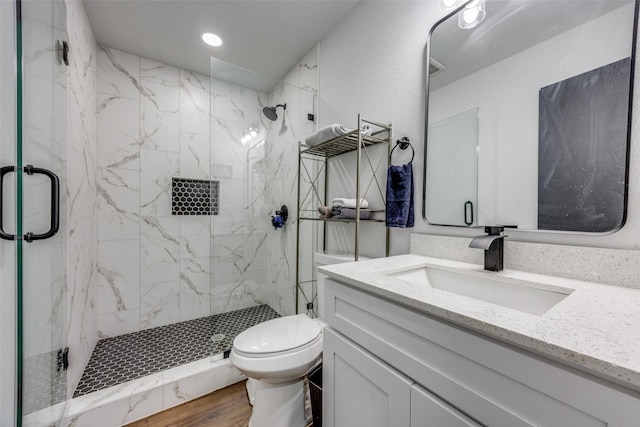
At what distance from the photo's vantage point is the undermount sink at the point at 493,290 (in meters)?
0.74

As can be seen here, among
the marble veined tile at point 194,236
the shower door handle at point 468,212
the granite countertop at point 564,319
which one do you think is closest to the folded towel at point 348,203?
the shower door handle at point 468,212

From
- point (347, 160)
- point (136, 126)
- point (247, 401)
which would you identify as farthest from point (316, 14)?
point (247, 401)

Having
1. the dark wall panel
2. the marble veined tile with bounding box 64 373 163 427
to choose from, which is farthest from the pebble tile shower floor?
the dark wall panel

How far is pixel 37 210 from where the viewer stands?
898 mm

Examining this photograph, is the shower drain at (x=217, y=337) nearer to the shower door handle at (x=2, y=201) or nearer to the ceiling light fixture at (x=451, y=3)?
the shower door handle at (x=2, y=201)

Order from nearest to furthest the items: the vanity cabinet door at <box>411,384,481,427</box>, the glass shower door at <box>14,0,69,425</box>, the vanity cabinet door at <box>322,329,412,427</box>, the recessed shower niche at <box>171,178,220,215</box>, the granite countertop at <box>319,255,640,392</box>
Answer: the granite countertop at <box>319,255,640,392</box> → the vanity cabinet door at <box>411,384,481,427</box> → the vanity cabinet door at <box>322,329,412,427</box> → the glass shower door at <box>14,0,69,425</box> → the recessed shower niche at <box>171,178,220,215</box>

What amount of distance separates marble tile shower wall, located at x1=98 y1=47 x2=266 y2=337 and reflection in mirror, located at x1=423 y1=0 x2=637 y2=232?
1.48 meters

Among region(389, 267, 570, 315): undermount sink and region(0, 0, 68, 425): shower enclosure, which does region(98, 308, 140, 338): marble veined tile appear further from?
region(389, 267, 570, 315): undermount sink

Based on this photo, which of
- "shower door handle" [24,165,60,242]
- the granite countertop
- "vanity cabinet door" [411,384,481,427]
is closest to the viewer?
the granite countertop

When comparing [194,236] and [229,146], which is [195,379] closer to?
[194,236]

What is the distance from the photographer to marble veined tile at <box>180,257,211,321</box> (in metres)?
2.34

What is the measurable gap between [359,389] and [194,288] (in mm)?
2095

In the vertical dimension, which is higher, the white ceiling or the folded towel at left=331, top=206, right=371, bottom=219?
the white ceiling

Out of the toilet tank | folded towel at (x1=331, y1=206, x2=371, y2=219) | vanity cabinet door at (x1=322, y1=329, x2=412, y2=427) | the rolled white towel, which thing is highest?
the rolled white towel
